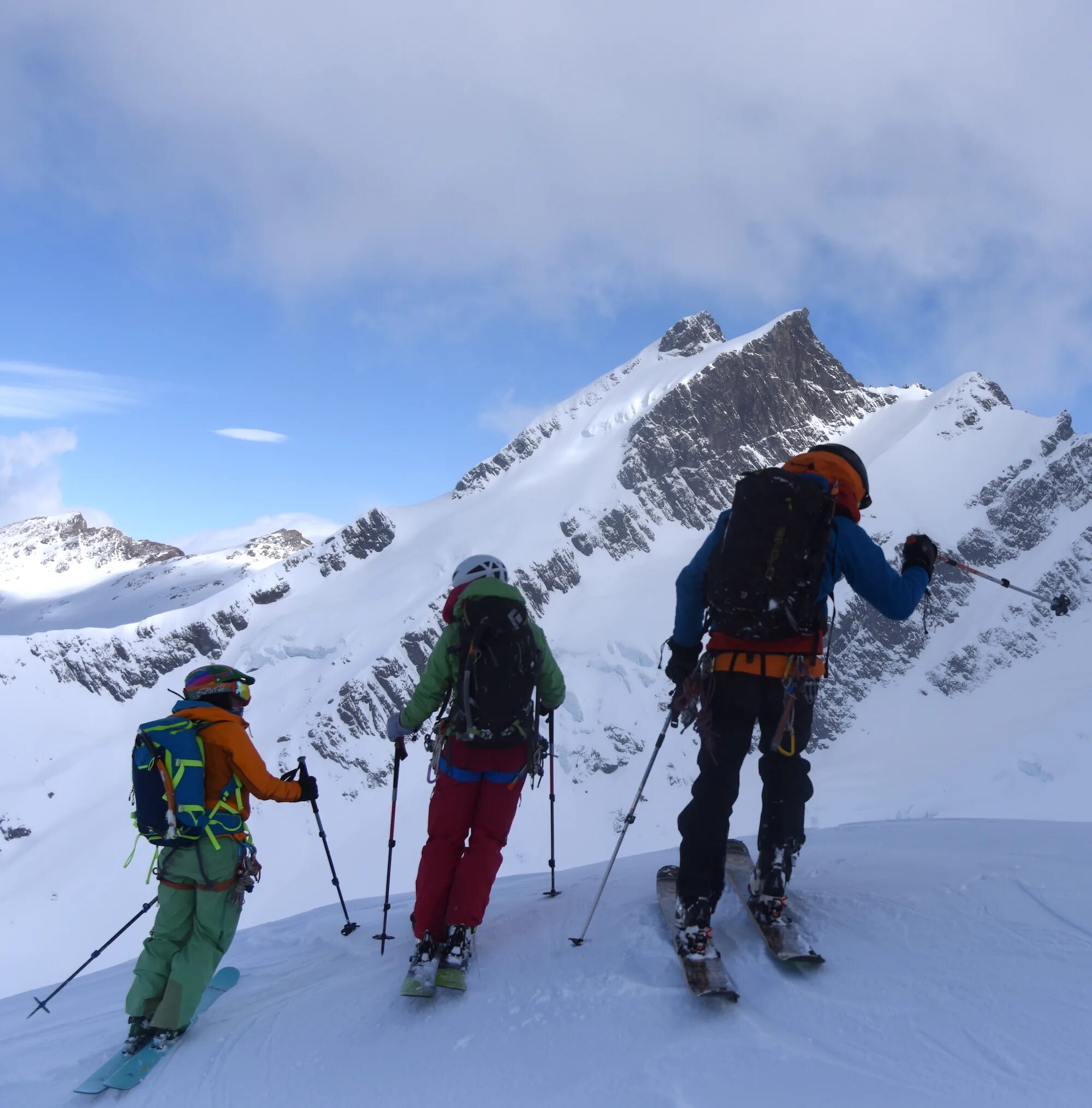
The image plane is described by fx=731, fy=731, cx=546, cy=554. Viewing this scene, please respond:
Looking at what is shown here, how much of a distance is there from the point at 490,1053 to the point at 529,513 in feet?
435

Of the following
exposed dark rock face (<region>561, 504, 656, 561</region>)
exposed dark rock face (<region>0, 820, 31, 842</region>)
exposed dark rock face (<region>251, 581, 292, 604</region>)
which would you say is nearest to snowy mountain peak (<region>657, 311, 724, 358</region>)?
exposed dark rock face (<region>561, 504, 656, 561</region>)

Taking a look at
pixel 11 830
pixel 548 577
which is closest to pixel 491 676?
pixel 548 577

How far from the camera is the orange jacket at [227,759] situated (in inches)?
205

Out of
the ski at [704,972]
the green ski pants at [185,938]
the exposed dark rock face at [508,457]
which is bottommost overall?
the ski at [704,972]

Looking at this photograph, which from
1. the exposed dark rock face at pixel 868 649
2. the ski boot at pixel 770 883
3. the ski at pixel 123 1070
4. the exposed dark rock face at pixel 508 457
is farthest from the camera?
the exposed dark rock face at pixel 508 457

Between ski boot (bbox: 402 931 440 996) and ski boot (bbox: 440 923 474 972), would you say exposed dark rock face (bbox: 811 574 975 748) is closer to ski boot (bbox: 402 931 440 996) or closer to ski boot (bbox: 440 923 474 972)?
ski boot (bbox: 440 923 474 972)

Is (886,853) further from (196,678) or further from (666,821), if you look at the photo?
(666,821)

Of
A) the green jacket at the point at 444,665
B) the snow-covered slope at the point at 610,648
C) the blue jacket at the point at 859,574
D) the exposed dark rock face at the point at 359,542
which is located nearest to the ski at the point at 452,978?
the green jacket at the point at 444,665

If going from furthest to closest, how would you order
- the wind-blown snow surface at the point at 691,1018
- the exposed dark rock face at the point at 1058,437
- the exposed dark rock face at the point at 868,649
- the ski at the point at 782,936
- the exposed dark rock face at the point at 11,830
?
the exposed dark rock face at the point at 1058,437 < the exposed dark rock face at the point at 868,649 < the exposed dark rock face at the point at 11,830 < the ski at the point at 782,936 < the wind-blown snow surface at the point at 691,1018

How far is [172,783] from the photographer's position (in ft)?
16.7

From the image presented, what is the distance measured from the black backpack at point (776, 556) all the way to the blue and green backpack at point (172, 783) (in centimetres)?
380

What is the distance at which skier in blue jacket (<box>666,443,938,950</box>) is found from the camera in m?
4.45

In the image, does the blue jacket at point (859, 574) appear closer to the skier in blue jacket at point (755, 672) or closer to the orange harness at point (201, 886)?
the skier in blue jacket at point (755, 672)

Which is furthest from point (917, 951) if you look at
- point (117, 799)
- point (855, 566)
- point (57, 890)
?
point (117, 799)
